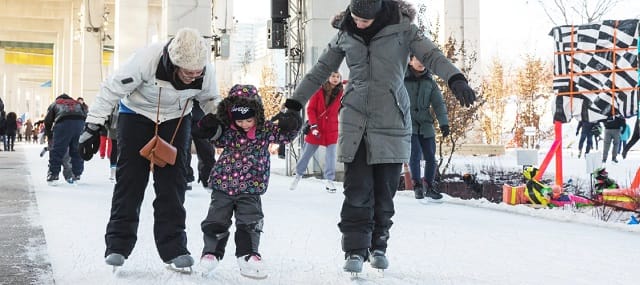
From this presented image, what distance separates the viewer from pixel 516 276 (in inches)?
147

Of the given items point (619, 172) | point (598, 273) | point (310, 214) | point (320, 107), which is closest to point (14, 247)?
point (310, 214)

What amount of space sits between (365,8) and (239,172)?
3.44ft

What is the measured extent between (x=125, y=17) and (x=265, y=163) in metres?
23.4

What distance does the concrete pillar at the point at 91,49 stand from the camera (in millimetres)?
31984

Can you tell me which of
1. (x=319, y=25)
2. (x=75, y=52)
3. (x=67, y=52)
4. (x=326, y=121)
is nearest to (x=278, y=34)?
(x=319, y=25)

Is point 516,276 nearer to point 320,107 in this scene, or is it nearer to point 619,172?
point 320,107

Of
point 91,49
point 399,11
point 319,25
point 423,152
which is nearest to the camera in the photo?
point 399,11

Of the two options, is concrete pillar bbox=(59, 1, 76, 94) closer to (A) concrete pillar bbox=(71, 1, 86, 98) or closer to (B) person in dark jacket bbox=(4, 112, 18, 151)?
(A) concrete pillar bbox=(71, 1, 86, 98)

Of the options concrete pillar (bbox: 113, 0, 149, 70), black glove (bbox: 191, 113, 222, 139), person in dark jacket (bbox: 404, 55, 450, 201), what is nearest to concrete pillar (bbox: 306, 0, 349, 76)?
person in dark jacket (bbox: 404, 55, 450, 201)

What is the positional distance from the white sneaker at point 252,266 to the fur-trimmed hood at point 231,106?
2.21 ft

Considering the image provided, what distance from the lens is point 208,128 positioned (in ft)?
11.7

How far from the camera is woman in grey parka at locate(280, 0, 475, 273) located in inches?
143

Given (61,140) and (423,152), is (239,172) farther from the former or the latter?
(61,140)

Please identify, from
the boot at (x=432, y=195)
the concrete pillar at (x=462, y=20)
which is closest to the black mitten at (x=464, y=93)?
the boot at (x=432, y=195)
